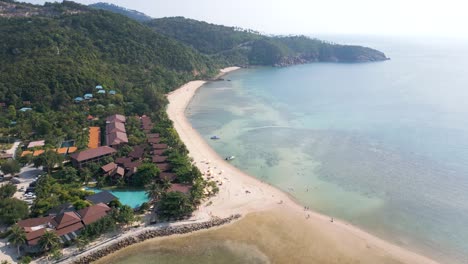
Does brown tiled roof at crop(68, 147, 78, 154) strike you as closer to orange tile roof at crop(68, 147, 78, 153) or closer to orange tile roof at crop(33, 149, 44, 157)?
orange tile roof at crop(68, 147, 78, 153)

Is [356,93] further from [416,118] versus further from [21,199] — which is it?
[21,199]

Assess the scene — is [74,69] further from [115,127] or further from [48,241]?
[48,241]

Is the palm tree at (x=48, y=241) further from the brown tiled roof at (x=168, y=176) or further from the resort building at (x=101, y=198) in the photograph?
the brown tiled roof at (x=168, y=176)

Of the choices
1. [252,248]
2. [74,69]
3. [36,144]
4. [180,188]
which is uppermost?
[74,69]

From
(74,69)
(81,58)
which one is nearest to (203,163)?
(74,69)

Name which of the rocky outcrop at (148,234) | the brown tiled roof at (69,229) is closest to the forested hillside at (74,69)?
the brown tiled roof at (69,229)

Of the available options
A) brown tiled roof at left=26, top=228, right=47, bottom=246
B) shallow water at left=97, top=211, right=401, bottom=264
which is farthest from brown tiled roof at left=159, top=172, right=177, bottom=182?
brown tiled roof at left=26, top=228, right=47, bottom=246
